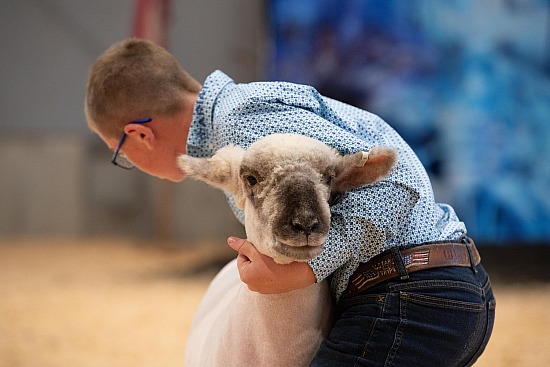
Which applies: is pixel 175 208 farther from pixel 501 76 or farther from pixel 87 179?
pixel 501 76

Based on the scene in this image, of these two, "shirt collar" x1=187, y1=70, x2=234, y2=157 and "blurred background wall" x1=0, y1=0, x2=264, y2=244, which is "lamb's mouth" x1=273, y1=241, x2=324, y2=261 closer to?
"shirt collar" x1=187, y1=70, x2=234, y2=157

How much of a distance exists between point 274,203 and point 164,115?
0.76 m

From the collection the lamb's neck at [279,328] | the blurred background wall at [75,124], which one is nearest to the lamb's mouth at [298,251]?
the lamb's neck at [279,328]

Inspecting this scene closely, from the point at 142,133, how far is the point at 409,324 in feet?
3.00

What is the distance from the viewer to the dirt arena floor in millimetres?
3344

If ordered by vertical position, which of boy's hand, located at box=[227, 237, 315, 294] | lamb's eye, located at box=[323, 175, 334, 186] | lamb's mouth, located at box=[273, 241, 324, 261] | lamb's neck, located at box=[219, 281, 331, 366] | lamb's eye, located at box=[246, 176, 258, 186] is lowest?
lamb's neck, located at box=[219, 281, 331, 366]

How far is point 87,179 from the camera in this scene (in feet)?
22.7

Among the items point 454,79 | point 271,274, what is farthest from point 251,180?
point 454,79

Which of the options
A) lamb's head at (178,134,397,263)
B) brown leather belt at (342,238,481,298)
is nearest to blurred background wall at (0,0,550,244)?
brown leather belt at (342,238,481,298)

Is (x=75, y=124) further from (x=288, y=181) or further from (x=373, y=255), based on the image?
→ (x=288, y=181)

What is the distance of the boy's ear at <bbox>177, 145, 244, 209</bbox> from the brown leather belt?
355 millimetres

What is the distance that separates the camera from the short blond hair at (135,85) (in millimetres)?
2027

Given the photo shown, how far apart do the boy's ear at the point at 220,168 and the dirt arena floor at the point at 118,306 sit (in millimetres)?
1884

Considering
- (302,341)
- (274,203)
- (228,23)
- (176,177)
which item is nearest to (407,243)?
(302,341)
